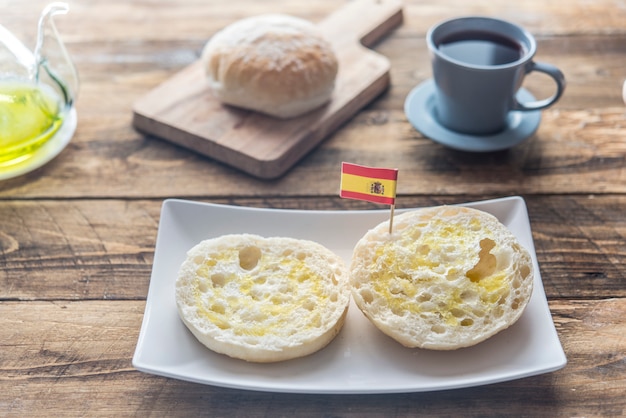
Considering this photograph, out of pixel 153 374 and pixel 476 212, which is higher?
pixel 476 212

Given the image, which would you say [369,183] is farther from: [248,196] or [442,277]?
[248,196]

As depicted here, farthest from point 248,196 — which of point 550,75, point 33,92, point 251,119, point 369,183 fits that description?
point 550,75

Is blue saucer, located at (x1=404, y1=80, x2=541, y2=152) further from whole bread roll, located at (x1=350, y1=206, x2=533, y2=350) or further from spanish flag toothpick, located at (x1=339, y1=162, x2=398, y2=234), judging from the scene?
spanish flag toothpick, located at (x1=339, y1=162, x2=398, y2=234)

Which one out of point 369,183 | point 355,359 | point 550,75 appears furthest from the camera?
point 550,75

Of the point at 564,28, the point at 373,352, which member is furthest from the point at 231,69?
the point at 564,28

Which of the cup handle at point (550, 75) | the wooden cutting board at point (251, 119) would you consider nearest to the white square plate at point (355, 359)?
the wooden cutting board at point (251, 119)

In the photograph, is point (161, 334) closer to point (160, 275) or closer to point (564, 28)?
point (160, 275)
